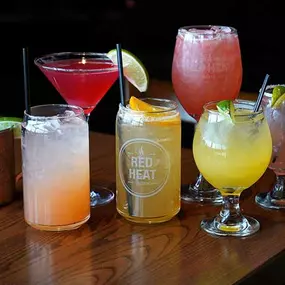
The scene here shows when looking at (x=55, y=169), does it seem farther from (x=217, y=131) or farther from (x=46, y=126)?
(x=217, y=131)

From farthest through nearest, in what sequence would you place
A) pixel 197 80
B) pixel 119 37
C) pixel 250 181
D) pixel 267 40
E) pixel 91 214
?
pixel 119 37, pixel 267 40, pixel 197 80, pixel 91 214, pixel 250 181

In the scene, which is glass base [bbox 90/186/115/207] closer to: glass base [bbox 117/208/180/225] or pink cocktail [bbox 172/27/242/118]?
glass base [bbox 117/208/180/225]

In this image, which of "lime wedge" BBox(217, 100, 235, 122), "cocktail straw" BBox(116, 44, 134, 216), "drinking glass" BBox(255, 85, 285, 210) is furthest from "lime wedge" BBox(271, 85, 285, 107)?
"cocktail straw" BBox(116, 44, 134, 216)

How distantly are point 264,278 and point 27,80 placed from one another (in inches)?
19.0

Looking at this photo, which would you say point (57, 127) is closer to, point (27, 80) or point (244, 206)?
point (27, 80)

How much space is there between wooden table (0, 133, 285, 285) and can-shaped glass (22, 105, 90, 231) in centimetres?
3

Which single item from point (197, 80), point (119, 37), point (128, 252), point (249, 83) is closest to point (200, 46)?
point (197, 80)

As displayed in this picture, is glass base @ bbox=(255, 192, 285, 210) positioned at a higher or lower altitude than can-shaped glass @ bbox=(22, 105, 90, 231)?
lower

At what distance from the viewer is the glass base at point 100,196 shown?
1290 millimetres

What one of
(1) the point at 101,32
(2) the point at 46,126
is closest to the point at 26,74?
(2) the point at 46,126

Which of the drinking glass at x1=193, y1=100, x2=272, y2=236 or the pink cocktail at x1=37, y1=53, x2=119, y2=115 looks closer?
the drinking glass at x1=193, y1=100, x2=272, y2=236

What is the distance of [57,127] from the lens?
1.14 m

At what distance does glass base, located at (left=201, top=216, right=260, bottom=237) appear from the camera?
1144mm

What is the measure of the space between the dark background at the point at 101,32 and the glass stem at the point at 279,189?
1.86 m
